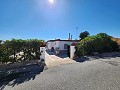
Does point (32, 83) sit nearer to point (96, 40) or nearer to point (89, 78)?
point (89, 78)

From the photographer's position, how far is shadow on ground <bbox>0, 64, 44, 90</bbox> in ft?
35.6

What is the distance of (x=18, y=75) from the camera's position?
1254 cm

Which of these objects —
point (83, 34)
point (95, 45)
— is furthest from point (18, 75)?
point (83, 34)

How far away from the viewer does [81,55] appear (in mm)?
20219

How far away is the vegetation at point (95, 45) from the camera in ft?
68.3

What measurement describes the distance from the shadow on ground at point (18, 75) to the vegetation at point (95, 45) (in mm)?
7570

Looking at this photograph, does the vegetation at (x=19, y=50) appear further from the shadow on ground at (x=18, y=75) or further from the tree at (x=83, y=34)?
the tree at (x=83, y=34)

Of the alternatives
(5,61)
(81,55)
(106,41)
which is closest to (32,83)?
(5,61)

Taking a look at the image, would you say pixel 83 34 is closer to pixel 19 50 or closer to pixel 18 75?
pixel 19 50

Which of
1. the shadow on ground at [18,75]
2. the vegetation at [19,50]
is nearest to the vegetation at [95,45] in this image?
the vegetation at [19,50]

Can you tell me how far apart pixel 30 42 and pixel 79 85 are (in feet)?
29.0

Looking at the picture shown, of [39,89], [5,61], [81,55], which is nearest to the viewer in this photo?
[39,89]

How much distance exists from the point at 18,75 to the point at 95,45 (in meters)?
12.8

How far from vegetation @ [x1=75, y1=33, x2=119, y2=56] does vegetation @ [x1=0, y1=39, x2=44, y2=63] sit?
6.03 metres
